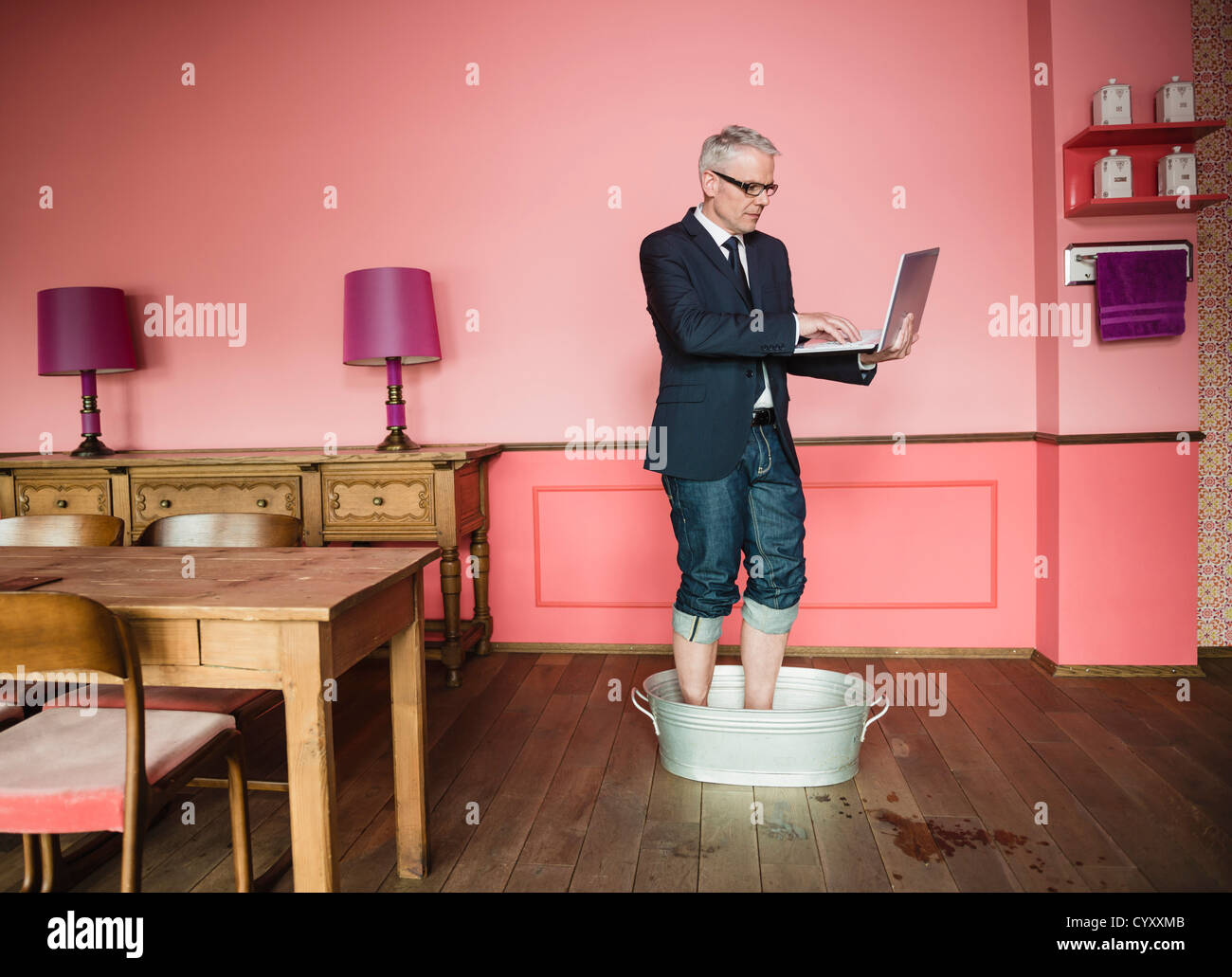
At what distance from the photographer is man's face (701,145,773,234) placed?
2.10 meters

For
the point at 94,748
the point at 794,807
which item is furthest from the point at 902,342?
the point at 94,748

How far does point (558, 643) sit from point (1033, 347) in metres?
2.24

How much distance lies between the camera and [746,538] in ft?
7.67

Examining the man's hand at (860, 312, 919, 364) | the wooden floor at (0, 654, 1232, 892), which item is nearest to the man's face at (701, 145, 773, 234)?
the man's hand at (860, 312, 919, 364)

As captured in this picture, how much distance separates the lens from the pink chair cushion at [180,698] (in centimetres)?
182

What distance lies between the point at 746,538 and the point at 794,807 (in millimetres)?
695

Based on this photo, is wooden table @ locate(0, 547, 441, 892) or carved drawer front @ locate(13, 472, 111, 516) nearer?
wooden table @ locate(0, 547, 441, 892)

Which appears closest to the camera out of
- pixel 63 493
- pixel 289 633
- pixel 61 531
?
pixel 289 633

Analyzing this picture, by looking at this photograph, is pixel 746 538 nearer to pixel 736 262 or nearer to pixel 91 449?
pixel 736 262

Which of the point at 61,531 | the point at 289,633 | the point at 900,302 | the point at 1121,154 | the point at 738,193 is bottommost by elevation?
the point at 289,633

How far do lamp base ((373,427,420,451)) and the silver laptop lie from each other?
5.80 ft

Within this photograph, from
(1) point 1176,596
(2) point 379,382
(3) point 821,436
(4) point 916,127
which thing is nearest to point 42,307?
(2) point 379,382

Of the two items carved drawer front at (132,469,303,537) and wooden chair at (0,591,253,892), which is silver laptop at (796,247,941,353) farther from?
carved drawer front at (132,469,303,537)

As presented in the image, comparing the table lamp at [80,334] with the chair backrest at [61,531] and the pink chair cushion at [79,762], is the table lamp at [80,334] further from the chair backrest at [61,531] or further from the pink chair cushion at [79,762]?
the pink chair cushion at [79,762]
